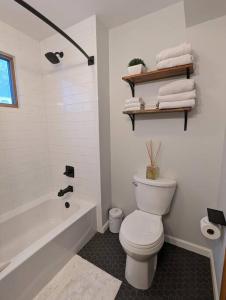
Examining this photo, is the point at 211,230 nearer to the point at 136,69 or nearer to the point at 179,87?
the point at 179,87

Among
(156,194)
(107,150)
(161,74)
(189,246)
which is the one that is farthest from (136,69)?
(189,246)

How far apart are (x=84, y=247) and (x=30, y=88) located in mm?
1955

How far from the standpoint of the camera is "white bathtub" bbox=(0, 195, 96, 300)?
113cm

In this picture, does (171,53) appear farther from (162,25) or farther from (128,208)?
(128,208)

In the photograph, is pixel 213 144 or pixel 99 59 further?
pixel 99 59

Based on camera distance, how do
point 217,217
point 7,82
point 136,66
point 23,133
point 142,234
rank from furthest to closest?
point 23,133, point 7,82, point 136,66, point 142,234, point 217,217

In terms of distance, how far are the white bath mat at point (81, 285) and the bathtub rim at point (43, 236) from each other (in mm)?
369

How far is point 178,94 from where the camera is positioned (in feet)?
4.39

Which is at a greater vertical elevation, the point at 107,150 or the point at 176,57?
the point at 176,57

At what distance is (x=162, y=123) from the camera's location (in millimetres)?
1602

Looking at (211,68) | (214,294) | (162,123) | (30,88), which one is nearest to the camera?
(214,294)

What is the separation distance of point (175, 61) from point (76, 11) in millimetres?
1068

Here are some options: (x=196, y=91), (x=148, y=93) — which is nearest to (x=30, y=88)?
(x=148, y=93)

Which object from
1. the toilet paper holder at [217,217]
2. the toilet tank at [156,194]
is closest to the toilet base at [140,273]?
the toilet tank at [156,194]
